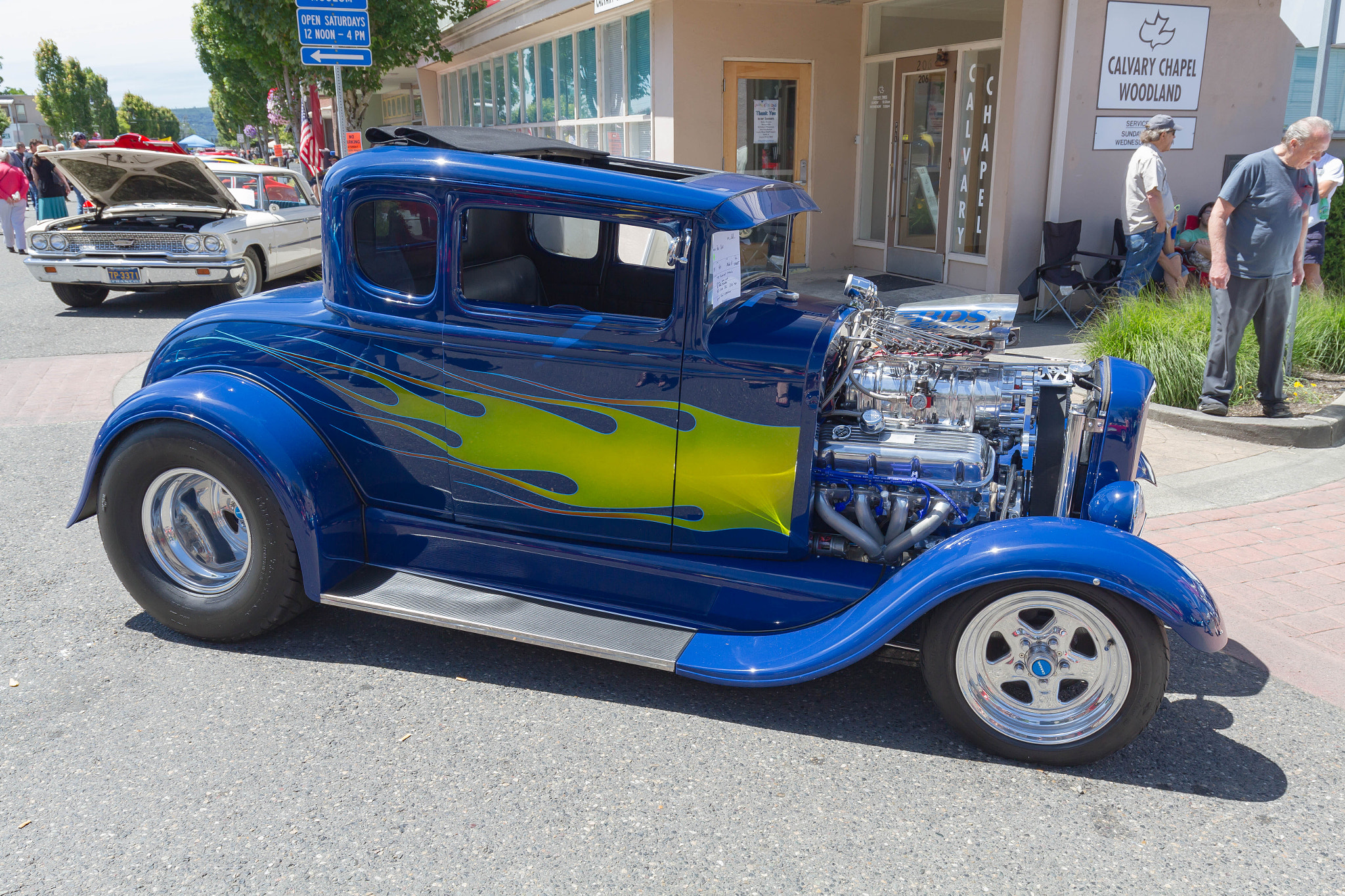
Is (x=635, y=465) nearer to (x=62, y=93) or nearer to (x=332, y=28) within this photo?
(x=332, y=28)

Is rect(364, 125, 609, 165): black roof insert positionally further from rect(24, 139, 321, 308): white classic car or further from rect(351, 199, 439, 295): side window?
rect(24, 139, 321, 308): white classic car

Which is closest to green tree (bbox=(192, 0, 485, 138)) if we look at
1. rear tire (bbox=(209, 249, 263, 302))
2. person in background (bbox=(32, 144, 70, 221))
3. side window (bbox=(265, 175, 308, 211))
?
person in background (bbox=(32, 144, 70, 221))

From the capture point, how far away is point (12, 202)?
16609 millimetres

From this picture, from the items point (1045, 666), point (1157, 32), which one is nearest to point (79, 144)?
point (1157, 32)

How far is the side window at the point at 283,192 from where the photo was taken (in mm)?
12516

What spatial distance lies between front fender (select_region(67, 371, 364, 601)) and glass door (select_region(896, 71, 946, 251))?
898cm

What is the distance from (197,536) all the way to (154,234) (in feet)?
27.6

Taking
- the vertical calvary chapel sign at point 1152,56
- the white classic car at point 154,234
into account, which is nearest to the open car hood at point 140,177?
the white classic car at point 154,234

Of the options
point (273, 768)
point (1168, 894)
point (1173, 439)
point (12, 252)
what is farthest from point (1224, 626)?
point (12, 252)

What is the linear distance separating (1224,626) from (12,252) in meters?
20.9

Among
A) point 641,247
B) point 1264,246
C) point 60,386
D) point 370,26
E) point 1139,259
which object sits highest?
point 370,26

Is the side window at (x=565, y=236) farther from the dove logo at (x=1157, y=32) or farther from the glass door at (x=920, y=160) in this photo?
the dove logo at (x=1157, y=32)

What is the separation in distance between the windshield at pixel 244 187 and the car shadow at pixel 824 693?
31.5 feet

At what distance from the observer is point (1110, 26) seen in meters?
9.35
